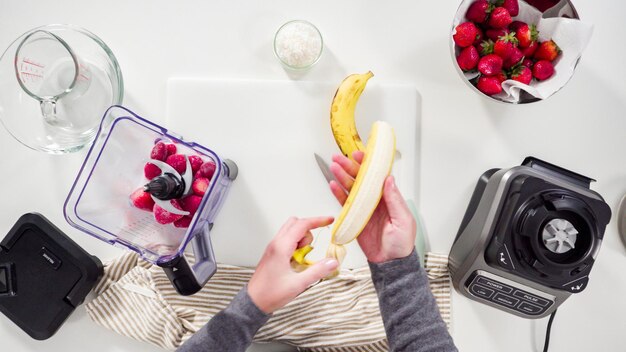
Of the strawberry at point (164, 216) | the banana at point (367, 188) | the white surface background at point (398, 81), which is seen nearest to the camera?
the banana at point (367, 188)

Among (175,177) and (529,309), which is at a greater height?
(175,177)

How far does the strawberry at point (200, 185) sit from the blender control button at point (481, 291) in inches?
18.8

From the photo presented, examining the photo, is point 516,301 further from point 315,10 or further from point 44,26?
point 44,26

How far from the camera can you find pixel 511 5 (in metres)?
Answer: 0.79

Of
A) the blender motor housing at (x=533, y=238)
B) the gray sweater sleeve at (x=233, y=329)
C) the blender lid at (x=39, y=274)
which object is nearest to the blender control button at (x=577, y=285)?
the blender motor housing at (x=533, y=238)

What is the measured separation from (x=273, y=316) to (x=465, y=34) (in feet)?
1.94

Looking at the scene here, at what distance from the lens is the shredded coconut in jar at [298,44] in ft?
2.76

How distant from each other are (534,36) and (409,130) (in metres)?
0.26

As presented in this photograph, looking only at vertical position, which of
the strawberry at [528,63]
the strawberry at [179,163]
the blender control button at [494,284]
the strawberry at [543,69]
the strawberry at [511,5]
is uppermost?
the strawberry at [511,5]

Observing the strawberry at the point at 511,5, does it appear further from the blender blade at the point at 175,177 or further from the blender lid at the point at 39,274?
the blender lid at the point at 39,274

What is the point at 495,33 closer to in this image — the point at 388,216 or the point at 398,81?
the point at 398,81

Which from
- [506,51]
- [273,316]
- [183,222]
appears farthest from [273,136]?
[506,51]

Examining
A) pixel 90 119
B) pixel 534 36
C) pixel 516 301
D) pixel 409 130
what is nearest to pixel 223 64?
pixel 90 119

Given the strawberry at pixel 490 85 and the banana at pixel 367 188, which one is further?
the strawberry at pixel 490 85
